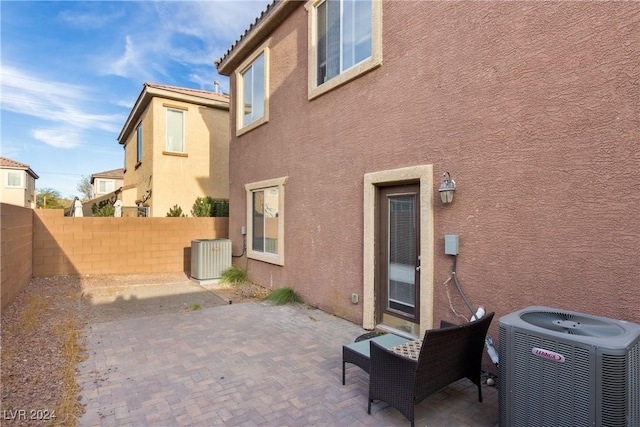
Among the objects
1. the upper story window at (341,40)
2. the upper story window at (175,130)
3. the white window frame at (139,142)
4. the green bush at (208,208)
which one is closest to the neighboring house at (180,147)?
the upper story window at (175,130)

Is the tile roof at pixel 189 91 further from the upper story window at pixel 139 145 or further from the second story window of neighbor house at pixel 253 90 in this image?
the second story window of neighbor house at pixel 253 90

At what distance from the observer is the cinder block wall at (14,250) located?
6.23m

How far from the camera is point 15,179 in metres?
30.6

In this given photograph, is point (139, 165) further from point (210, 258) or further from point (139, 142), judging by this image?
point (210, 258)

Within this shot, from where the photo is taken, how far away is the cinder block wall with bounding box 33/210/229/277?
33.7 ft

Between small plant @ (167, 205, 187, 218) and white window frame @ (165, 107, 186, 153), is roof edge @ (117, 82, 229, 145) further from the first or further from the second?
small plant @ (167, 205, 187, 218)

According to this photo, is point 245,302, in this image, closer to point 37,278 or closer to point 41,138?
point 37,278

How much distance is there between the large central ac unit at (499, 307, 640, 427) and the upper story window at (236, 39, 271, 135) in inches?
302

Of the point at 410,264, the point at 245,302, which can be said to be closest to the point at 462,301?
the point at 410,264

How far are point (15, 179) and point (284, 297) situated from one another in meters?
35.4

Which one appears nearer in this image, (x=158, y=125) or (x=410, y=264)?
(x=410, y=264)

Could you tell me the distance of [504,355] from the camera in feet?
9.04

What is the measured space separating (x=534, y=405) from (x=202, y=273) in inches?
356

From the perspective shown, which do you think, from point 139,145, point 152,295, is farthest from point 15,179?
point 152,295
